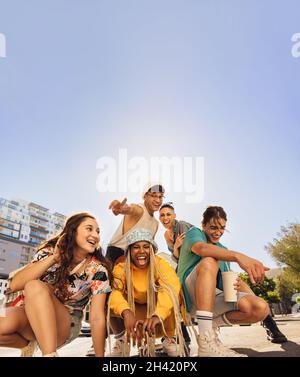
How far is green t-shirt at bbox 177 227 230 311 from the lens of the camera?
235 cm

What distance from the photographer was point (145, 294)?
7.30 feet

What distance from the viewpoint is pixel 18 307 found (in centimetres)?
206

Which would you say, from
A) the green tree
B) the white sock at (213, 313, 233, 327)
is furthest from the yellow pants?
the green tree

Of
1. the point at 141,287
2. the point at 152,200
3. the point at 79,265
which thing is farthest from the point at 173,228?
the point at 79,265

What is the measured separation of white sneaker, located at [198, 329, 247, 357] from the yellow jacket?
286 millimetres

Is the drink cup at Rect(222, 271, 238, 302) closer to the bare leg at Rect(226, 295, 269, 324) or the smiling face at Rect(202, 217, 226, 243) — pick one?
the bare leg at Rect(226, 295, 269, 324)

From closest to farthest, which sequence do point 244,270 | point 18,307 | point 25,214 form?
1. point 18,307
2. point 244,270
3. point 25,214

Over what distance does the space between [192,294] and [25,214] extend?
6.08 feet

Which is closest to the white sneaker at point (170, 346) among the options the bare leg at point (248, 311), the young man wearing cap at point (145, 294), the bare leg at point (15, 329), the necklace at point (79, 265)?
the young man wearing cap at point (145, 294)
